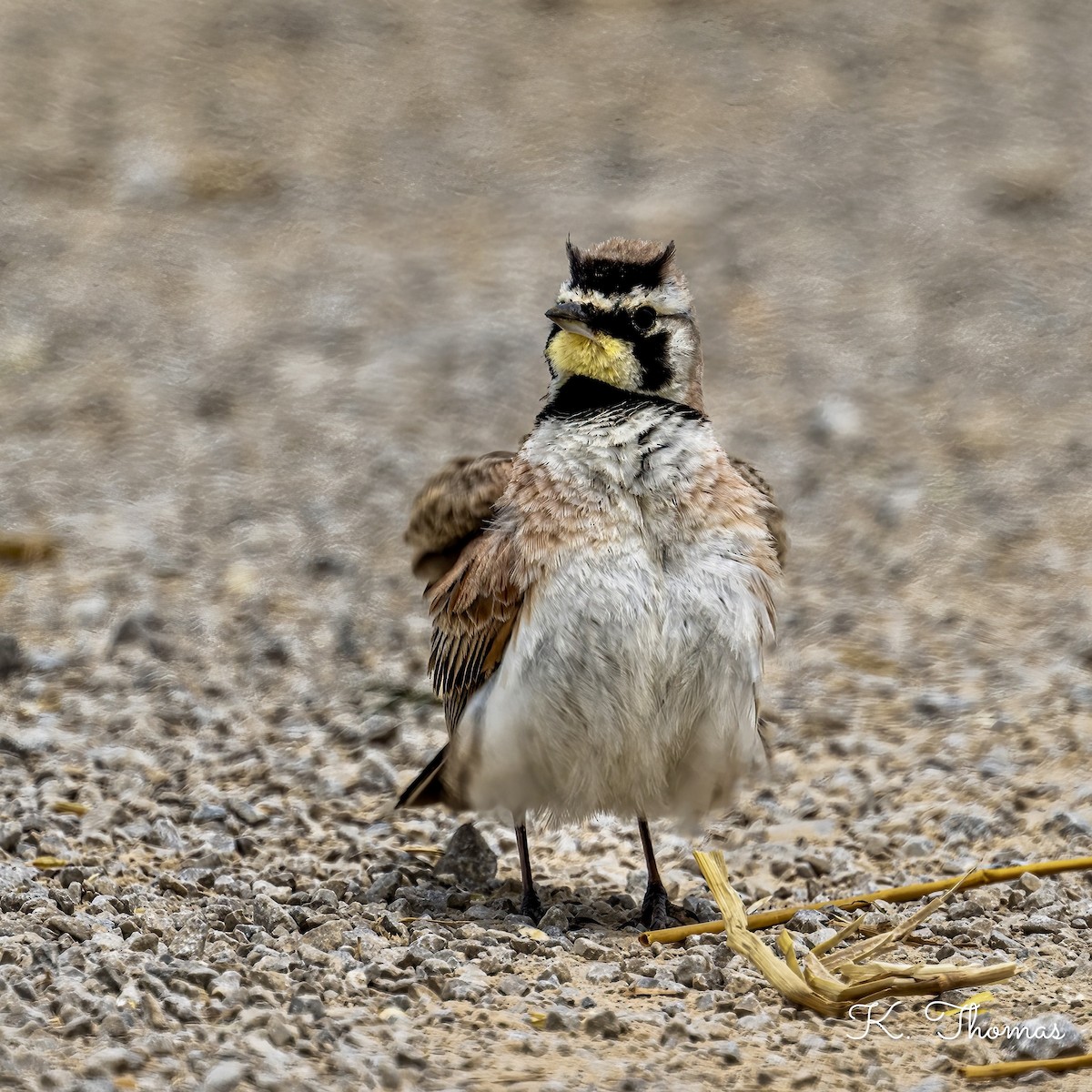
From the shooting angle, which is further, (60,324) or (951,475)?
(60,324)

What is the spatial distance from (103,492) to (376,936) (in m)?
5.33

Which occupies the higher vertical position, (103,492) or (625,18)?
(625,18)

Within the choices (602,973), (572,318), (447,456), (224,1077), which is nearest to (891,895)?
(602,973)

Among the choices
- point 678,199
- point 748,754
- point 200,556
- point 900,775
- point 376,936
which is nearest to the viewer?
point 376,936

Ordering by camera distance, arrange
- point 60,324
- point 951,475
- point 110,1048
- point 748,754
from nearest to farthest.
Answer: point 110,1048 → point 748,754 → point 951,475 → point 60,324

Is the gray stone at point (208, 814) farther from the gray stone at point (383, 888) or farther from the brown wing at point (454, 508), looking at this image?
the brown wing at point (454, 508)

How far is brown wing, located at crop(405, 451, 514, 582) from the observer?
600 cm

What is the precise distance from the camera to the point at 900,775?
729cm

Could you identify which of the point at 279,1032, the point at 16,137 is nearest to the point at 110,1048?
the point at 279,1032

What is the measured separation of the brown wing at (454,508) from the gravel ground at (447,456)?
1081 mm

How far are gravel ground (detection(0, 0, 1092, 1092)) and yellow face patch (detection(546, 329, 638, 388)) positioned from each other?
1701 millimetres

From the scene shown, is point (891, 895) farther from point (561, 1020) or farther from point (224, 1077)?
point (224, 1077)

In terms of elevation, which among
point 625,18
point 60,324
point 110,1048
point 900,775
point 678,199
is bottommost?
point 900,775

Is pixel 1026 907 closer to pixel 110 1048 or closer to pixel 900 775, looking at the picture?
pixel 900 775
